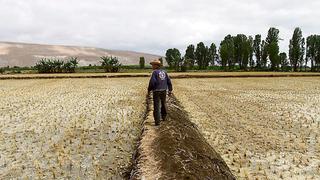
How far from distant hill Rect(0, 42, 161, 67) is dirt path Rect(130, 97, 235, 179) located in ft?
398

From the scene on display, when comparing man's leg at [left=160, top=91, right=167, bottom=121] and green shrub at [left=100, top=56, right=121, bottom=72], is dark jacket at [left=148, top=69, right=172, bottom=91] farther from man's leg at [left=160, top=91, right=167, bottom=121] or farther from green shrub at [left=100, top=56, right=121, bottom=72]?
green shrub at [left=100, top=56, right=121, bottom=72]

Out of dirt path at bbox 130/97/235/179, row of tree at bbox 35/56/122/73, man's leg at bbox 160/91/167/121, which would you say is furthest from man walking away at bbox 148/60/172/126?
row of tree at bbox 35/56/122/73

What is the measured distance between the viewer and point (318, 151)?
342 inches

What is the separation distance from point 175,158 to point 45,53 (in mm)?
140483

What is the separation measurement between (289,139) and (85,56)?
450 ft

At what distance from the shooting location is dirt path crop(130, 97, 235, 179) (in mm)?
5812

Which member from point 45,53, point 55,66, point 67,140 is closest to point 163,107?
point 67,140

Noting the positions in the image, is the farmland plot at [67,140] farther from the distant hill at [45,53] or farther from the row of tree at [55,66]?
the distant hill at [45,53]

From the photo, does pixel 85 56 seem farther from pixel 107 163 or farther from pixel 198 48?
pixel 107 163

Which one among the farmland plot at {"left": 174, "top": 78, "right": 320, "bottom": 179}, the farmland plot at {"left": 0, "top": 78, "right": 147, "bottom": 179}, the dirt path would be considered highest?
the dirt path

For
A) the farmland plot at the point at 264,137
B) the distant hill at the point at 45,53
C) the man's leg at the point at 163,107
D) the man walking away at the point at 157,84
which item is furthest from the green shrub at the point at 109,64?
the distant hill at the point at 45,53

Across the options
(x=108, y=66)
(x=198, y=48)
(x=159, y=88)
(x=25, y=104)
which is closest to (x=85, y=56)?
(x=198, y=48)

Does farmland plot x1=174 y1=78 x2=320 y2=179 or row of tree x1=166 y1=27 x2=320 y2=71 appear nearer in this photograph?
farmland plot x1=174 y1=78 x2=320 y2=179

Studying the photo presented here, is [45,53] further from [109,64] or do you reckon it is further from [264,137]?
[264,137]
